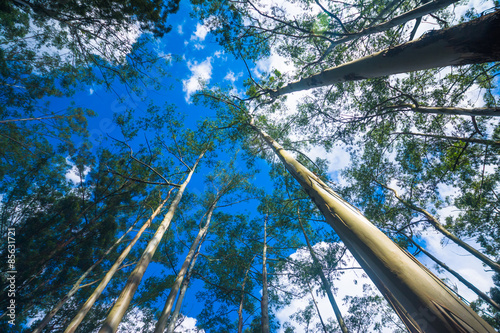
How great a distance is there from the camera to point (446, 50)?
1.49m

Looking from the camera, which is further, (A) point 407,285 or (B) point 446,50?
(B) point 446,50

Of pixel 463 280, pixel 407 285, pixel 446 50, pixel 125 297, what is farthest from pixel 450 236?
pixel 125 297

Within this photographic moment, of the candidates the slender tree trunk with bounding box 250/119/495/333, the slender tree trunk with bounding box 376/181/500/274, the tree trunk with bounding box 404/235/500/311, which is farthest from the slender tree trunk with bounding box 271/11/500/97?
the tree trunk with bounding box 404/235/500/311

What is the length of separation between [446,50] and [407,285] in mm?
1941

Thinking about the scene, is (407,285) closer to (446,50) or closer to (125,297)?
(446,50)

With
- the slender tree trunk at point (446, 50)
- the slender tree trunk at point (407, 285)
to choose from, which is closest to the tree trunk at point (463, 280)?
the slender tree trunk at point (446, 50)

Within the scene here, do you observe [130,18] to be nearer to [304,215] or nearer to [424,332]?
[424,332]

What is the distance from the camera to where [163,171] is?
9.74 meters

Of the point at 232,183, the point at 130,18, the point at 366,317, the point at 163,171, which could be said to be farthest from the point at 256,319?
the point at 130,18

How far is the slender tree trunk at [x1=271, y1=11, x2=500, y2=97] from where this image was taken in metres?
1.31

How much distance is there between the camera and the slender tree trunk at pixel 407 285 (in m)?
0.75

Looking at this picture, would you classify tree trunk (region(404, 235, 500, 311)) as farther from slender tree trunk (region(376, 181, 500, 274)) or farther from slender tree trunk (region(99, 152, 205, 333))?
slender tree trunk (region(99, 152, 205, 333))

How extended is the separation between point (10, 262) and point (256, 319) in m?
11.4

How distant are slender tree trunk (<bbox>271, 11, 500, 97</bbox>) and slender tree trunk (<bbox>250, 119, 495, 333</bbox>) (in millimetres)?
1632
